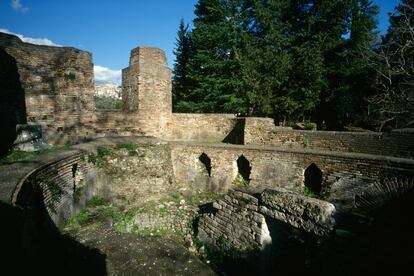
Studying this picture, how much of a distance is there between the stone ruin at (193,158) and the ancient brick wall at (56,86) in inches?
1.3

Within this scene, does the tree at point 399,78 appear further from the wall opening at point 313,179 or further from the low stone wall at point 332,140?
the wall opening at point 313,179

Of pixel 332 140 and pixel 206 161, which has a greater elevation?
pixel 332 140

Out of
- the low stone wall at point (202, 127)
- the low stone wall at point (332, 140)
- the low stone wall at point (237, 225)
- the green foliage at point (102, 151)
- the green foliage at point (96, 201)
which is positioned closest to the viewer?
the low stone wall at point (237, 225)

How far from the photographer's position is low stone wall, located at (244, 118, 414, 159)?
755 cm

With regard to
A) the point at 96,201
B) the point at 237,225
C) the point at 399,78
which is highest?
the point at 399,78

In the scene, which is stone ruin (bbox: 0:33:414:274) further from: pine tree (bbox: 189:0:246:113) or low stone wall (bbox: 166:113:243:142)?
pine tree (bbox: 189:0:246:113)

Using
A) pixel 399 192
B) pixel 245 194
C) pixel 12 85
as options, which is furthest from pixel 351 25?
pixel 12 85

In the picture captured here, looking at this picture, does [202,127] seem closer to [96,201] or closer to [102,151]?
[102,151]

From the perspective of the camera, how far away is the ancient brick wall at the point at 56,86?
8.21m

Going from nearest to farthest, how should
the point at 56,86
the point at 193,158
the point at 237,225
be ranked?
1. the point at 237,225
2. the point at 56,86
3. the point at 193,158

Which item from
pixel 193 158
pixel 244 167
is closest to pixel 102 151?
pixel 193 158

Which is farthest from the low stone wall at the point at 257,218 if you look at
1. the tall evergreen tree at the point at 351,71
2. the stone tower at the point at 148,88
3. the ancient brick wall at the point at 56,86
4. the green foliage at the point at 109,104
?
the green foliage at the point at 109,104

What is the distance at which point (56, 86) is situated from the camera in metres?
8.80

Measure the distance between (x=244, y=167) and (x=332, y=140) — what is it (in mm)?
3544
